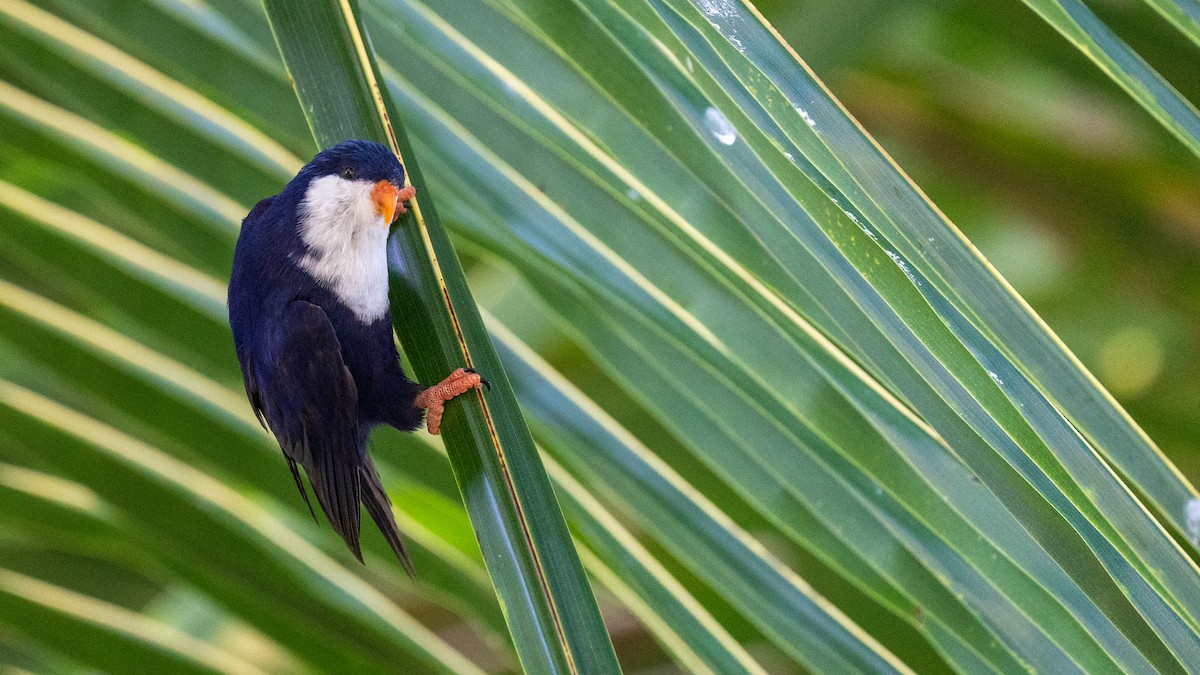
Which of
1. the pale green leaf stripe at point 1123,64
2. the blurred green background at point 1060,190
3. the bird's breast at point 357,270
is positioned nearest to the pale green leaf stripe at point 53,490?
the bird's breast at point 357,270

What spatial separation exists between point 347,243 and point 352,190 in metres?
0.05

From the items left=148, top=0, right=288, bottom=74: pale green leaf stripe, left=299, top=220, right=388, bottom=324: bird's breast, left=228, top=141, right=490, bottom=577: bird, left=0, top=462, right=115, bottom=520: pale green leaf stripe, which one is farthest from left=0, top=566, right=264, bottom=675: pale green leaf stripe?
left=148, top=0, right=288, bottom=74: pale green leaf stripe

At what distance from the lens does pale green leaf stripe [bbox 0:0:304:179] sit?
79 centimetres

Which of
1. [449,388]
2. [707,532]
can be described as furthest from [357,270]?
[707,532]

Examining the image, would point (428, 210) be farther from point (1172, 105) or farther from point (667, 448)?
point (667, 448)

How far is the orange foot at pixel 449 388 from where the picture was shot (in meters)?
0.57

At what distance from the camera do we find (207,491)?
864 millimetres

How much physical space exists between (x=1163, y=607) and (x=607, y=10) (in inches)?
18.1

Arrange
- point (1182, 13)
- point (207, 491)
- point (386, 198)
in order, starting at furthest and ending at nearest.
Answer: point (207, 491)
point (386, 198)
point (1182, 13)

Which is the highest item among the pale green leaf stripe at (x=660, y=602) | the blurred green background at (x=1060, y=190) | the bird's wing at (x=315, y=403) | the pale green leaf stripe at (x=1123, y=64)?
the blurred green background at (x=1060, y=190)

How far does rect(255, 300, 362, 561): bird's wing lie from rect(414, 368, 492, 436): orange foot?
0.27 ft

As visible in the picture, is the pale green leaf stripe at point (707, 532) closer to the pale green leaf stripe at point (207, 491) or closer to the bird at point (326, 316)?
the bird at point (326, 316)

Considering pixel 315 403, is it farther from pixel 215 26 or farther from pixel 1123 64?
pixel 1123 64

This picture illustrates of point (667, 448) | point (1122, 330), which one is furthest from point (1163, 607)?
point (1122, 330)
